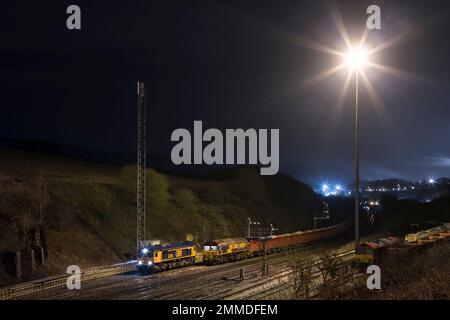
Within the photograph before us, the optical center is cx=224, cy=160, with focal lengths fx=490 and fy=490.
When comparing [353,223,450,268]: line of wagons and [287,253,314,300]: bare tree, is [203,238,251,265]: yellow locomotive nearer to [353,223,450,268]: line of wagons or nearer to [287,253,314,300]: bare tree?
[353,223,450,268]: line of wagons

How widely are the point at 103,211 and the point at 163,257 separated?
1854 centimetres

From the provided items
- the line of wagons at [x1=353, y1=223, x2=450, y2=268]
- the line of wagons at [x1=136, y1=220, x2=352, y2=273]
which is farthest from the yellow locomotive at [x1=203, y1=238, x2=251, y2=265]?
the line of wagons at [x1=353, y1=223, x2=450, y2=268]

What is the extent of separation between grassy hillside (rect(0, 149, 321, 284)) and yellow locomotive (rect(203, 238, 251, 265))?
1005cm

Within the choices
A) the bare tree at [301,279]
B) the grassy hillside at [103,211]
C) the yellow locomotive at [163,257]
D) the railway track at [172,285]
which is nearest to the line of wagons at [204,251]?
the yellow locomotive at [163,257]

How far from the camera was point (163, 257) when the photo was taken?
43.5m

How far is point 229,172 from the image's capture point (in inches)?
5433

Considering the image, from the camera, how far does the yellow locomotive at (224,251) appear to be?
159 ft

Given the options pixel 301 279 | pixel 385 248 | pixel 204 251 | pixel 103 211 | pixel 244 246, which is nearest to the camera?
pixel 301 279

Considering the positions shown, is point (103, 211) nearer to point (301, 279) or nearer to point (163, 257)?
point (163, 257)

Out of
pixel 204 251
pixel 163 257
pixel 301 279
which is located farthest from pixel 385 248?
pixel 301 279

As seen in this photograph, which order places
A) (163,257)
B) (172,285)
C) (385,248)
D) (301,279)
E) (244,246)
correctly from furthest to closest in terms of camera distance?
(244,246)
(163,257)
(385,248)
(172,285)
(301,279)

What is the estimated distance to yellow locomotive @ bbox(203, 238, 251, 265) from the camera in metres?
48.5

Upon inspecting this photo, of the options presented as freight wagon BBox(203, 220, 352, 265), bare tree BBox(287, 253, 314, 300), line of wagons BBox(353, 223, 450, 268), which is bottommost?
freight wagon BBox(203, 220, 352, 265)

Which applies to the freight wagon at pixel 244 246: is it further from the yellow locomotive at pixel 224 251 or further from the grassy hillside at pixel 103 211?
the grassy hillside at pixel 103 211
